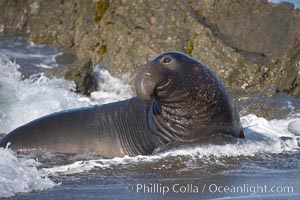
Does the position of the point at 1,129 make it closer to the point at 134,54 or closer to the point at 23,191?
the point at 134,54

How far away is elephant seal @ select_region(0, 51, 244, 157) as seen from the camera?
8.58m

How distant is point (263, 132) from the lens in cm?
1057

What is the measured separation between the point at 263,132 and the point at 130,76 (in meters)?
5.54

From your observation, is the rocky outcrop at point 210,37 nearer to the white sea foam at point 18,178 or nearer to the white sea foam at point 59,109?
the white sea foam at point 59,109

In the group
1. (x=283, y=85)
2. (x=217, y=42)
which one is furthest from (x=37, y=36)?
(x=283, y=85)

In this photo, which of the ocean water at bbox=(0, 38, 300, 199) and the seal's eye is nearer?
the ocean water at bbox=(0, 38, 300, 199)

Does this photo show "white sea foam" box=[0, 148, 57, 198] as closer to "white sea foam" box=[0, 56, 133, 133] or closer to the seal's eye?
the seal's eye

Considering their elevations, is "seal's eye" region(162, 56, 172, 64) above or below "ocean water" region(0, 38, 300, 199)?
above

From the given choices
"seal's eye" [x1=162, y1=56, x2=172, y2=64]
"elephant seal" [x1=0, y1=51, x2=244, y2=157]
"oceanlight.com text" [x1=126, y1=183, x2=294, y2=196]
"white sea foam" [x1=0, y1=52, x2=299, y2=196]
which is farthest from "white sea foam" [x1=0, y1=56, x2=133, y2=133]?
"oceanlight.com text" [x1=126, y1=183, x2=294, y2=196]

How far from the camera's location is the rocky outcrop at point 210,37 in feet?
47.0

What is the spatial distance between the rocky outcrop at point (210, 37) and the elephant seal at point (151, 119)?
14.2 ft

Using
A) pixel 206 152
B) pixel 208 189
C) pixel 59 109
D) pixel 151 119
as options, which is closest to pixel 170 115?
pixel 151 119

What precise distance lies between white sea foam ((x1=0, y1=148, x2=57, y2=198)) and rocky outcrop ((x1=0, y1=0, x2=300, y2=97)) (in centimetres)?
636

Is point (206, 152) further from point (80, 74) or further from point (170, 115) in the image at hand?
point (80, 74)
